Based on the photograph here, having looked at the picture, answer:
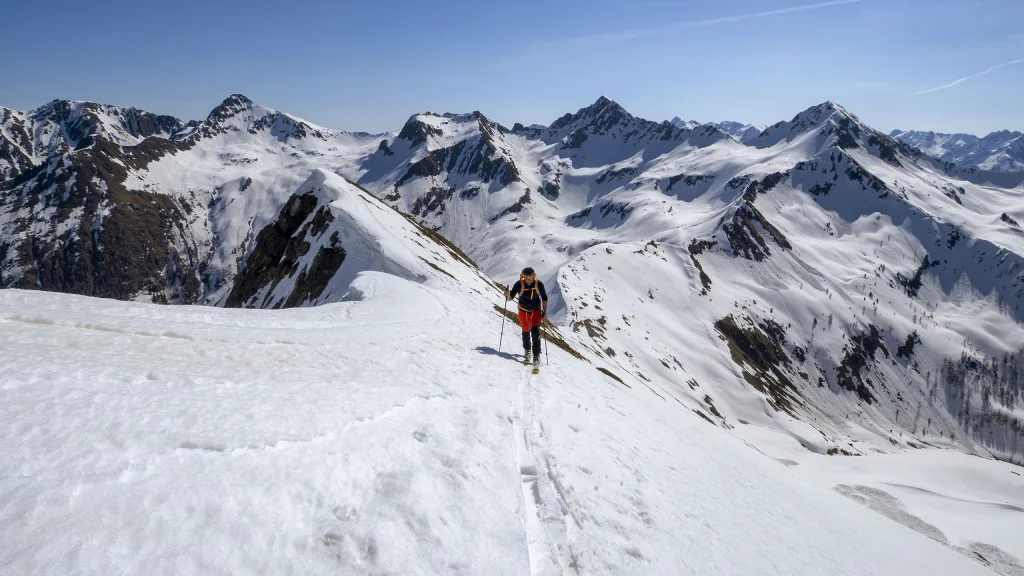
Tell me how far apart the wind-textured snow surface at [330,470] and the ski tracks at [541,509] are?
0.04m

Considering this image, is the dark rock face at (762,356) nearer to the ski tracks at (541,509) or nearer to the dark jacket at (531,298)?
the dark jacket at (531,298)

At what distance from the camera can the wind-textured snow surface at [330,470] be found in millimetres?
4832

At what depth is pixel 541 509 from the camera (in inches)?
295

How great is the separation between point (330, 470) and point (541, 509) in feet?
10.9

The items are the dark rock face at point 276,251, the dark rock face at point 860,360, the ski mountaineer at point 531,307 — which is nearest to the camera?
the ski mountaineer at point 531,307

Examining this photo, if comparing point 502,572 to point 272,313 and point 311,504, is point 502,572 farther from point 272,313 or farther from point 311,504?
point 272,313

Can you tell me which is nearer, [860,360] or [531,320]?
A: [531,320]

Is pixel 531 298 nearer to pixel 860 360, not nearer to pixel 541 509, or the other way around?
pixel 541 509

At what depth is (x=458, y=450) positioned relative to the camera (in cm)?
834

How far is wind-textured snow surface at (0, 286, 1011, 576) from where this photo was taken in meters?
4.83

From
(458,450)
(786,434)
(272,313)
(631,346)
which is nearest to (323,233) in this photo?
(272,313)

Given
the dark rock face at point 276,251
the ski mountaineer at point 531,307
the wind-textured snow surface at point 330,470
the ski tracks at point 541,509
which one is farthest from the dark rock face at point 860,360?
the ski tracks at point 541,509

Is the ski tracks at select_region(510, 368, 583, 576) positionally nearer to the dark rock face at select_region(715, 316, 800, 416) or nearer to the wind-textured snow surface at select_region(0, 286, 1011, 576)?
the wind-textured snow surface at select_region(0, 286, 1011, 576)

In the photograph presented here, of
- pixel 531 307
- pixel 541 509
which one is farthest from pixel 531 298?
pixel 541 509
